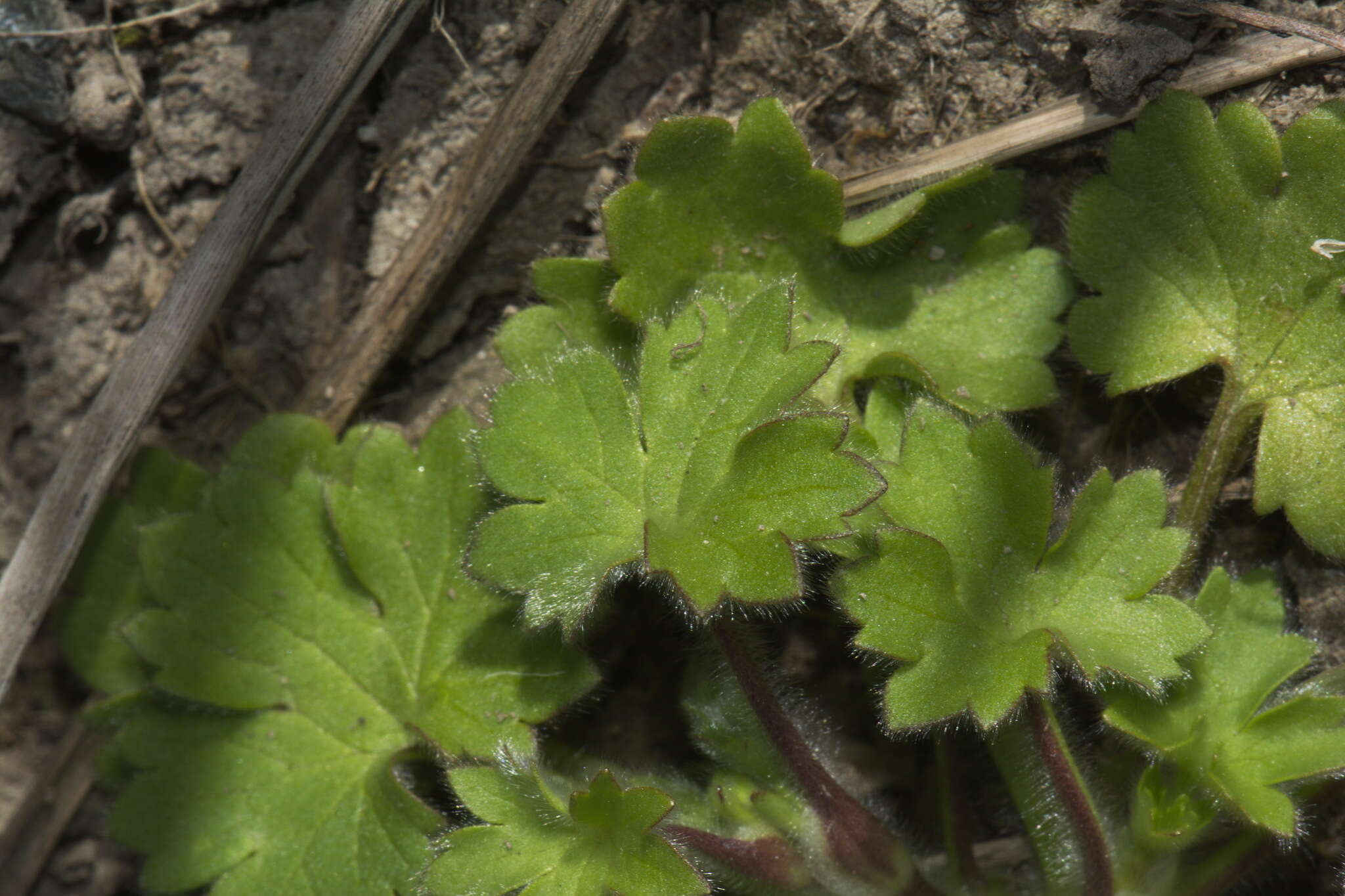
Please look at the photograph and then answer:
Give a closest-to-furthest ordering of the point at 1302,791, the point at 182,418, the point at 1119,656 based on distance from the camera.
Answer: the point at 1119,656 < the point at 1302,791 < the point at 182,418

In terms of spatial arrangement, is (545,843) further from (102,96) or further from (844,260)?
(102,96)

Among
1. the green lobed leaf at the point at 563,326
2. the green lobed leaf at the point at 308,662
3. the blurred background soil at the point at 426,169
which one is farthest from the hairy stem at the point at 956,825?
the green lobed leaf at the point at 563,326

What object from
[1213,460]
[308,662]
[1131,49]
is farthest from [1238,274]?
[308,662]

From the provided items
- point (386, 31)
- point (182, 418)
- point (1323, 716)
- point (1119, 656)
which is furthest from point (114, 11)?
point (1323, 716)

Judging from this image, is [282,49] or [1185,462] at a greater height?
[282,49]

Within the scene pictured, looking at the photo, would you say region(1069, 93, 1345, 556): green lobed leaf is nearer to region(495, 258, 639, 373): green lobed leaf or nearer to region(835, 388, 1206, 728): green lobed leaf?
region(835, 388, 1206, 728): green lobed leaf

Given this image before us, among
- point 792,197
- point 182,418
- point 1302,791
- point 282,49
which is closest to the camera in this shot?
point 1302,791

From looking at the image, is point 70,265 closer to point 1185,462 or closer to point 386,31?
point 386,31

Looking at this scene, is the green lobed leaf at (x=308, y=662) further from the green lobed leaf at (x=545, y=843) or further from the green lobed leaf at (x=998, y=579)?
the green lobed leaf at (x=998, y=579)
